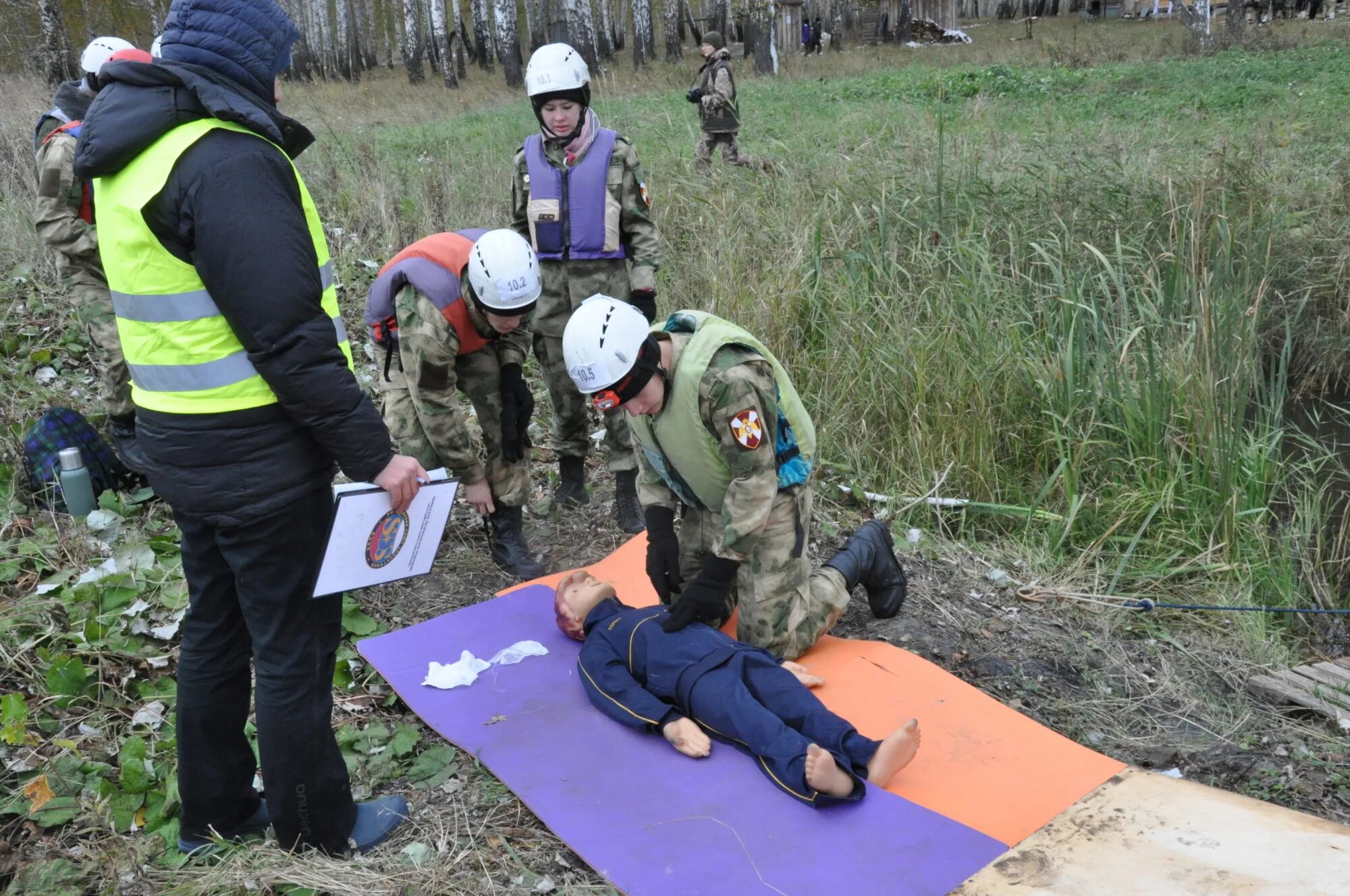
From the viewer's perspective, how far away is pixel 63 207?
4633mm

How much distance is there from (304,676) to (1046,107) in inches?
415

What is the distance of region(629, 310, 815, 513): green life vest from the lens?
122 inches

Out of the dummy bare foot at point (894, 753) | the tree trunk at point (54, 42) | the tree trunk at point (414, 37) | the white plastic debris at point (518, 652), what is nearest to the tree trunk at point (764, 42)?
the tree trunk at point (414, 37)

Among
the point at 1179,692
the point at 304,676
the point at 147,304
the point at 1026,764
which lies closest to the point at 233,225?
the point at 147,304

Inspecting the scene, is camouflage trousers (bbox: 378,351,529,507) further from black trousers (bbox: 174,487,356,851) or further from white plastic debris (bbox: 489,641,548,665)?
black trousers (bbox: 174,487,356,851)

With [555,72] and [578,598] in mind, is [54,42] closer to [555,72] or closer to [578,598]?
[555,72]

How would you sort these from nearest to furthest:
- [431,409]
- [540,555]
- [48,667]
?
1. [48,667]
2. [431,409]
3. [540,555]

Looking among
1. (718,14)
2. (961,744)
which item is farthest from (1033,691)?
(718,14)

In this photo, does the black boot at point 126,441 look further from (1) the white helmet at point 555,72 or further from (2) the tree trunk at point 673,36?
(2) the tree trunk at point 673,36

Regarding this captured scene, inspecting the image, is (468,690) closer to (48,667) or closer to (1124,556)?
(48,667)

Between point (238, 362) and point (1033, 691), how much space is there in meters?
2.66

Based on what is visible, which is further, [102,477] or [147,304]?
[102,477]

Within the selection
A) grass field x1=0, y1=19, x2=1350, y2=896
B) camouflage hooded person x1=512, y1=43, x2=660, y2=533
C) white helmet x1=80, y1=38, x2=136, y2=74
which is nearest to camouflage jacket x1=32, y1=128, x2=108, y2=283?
white helmet x1=80, y1=38, x2=136, y2=74

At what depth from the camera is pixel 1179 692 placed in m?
3.39
